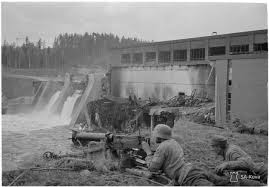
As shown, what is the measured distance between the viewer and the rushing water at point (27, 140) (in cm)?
472

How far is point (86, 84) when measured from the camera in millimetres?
9320

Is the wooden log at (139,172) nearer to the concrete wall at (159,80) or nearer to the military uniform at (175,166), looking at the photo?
the military uniform at (175,166)

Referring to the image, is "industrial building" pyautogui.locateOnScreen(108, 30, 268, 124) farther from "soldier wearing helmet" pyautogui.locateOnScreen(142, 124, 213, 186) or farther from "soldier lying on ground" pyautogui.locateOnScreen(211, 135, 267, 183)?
"soldier wearing helmet" pyautogui.locateOnScreen(142, 124, 213, 186)

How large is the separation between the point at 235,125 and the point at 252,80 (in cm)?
83

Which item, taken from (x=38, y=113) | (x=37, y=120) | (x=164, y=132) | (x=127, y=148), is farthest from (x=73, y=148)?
(x=164, y=132)

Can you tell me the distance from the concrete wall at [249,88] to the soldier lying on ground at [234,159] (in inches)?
40.7

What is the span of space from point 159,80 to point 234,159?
2.81 m

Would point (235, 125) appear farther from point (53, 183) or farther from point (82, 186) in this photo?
point (53, 183)

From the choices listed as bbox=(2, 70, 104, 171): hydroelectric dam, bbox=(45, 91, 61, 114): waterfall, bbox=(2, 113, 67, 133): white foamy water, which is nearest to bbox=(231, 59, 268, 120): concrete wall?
bbox=(2, 70, 104, 171): hydroelectric dam

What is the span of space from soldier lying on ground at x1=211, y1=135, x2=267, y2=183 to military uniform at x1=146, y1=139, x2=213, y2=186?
380 mm

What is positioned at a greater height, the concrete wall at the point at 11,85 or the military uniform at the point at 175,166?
the concrete wall at the point at 11,85

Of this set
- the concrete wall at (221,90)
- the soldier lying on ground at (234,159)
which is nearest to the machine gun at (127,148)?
the soldier lying on ground at (234,159)

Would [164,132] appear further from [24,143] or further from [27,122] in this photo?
[27,122]

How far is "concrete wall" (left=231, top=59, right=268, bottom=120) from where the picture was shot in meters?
4.64
